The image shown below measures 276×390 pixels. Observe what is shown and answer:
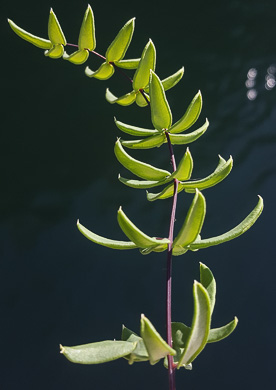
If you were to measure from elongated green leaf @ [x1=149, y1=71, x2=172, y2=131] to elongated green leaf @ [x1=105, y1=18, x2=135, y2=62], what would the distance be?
9 cm

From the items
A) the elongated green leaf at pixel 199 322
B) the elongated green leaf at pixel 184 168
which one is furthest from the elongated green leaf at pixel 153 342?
the elongated green leaf at pixel 184 168

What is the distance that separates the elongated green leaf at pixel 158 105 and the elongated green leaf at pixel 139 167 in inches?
1.4

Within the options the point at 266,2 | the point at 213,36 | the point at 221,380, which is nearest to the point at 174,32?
the point at 213,36

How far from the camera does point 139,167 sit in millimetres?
352

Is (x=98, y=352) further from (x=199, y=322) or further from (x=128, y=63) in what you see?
(x=128, y=63)

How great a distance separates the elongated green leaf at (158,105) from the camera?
324mm

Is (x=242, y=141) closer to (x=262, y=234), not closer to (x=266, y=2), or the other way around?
(x=262, y=234)

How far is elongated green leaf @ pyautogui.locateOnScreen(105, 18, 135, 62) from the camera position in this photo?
0.40 m

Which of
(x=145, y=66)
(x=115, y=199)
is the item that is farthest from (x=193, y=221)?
(x=115, y=199)

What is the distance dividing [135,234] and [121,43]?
218 millimetres

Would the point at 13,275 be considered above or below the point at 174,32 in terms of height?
below

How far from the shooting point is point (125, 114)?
86 cm

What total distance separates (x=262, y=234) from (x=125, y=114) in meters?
0.33

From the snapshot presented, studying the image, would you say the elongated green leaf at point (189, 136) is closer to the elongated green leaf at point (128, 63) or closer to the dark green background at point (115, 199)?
the elongated green leaf at point (128, 63)
